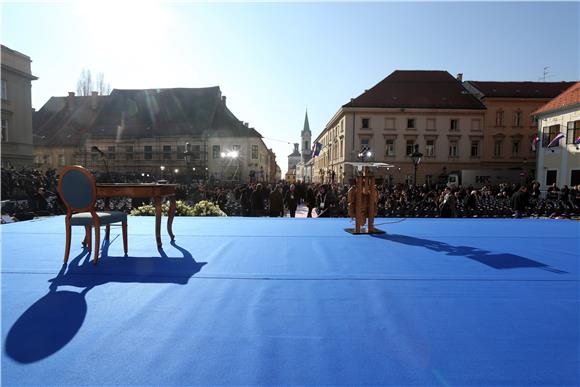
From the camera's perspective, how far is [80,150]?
38.8 meters

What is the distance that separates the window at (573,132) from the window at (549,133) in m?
1.31

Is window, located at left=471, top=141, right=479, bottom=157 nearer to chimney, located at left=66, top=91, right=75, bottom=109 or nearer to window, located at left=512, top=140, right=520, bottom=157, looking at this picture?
window, located at left=512, top=140, right=520, bottom=157

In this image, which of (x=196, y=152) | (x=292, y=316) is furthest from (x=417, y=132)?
(x=292, y=316)

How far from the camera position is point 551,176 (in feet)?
85.6

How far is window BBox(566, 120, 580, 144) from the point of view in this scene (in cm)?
2347

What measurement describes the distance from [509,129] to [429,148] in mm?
9742

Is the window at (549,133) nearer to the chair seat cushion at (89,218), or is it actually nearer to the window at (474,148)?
the window at (474,148)

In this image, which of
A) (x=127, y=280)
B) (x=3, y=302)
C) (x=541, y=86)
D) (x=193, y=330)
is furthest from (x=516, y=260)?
(x=541, y=86)

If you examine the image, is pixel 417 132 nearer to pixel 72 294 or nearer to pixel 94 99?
pixel 72 294

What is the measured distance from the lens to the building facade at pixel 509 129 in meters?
37.6

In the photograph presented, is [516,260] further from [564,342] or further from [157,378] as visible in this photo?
[157,378]

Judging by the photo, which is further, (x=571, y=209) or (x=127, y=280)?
(x=571, y=209)

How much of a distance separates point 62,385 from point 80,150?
146 feet

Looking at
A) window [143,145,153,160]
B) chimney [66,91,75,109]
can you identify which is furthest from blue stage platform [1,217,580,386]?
chimney [66,91,75,109]
